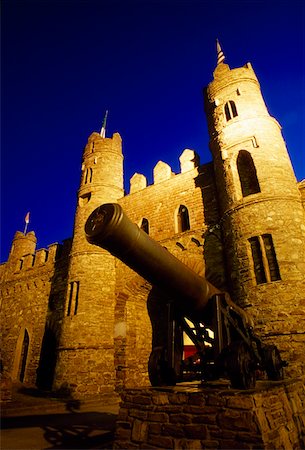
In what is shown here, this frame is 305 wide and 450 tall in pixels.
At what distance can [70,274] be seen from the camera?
36.2 ft

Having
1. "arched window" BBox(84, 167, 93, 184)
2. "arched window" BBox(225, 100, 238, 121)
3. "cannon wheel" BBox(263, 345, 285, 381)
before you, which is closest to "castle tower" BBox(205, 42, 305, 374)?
"arched window" BBox(225, 100, 238, 121)

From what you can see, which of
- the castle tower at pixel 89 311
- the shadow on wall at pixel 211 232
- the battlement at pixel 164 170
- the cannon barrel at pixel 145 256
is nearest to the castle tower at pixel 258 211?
the shadow on wall at pixel 211 232

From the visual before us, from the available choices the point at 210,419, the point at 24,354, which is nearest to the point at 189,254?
the point at 210,419

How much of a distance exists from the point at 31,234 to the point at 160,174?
10.2m

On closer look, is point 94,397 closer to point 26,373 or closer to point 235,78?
point 26,373

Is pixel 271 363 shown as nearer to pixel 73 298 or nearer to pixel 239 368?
pixel 239 368

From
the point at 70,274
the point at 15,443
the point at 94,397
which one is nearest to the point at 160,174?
the point at 70,274

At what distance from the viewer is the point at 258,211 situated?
7.79 metres

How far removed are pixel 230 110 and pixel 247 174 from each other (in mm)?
2432

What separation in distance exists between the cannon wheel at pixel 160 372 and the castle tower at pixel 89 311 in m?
5.73

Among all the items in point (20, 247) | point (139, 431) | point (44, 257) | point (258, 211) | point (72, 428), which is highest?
point (20, 247)

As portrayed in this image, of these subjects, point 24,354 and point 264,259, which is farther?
point 24,354

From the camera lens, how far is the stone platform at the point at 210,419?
298 cm

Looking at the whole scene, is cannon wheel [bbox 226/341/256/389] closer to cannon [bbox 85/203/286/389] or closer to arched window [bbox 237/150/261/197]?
cannon [bbox 85/203/286/389]
